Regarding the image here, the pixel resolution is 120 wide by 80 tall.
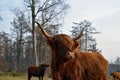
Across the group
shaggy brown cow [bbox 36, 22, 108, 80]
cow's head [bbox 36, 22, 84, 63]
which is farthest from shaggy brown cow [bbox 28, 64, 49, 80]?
cow's head [bbox 36, 22, 84, 63]

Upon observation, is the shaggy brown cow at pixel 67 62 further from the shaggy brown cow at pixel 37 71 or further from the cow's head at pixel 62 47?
the shaggy brown cow at pixel 37 71

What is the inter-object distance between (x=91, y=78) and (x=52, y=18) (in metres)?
25.9

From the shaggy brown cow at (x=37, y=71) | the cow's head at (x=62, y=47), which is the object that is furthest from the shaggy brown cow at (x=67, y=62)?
the shaggy brown cow at (x=37, y=71)

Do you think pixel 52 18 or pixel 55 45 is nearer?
pixel 55 45

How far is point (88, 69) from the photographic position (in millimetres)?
9633

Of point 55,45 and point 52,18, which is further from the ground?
point 52,18

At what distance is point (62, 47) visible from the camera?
885cm

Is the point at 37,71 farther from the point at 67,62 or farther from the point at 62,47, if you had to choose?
the point at 62,47

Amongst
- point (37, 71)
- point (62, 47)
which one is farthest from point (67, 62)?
point (37, 71)

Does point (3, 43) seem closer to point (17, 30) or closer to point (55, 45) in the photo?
point (17, 30)

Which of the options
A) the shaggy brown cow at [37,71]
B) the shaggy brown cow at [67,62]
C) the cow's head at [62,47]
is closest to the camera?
the cow's head at [62,47]

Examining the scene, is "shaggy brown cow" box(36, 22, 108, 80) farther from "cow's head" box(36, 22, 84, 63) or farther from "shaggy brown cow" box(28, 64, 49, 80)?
"shaggy brown cow" box(28, 64, 49, 80)

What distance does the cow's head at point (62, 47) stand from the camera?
8.61m

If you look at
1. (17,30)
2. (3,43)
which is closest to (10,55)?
(3,43)
